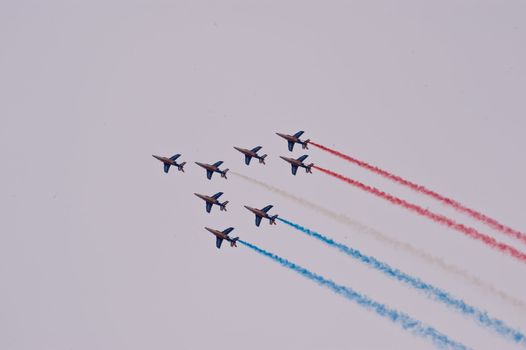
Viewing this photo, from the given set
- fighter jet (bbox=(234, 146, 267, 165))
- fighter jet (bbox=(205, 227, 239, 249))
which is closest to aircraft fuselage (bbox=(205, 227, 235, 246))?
fighter jet (bbox=(205, 227, 239, 249))

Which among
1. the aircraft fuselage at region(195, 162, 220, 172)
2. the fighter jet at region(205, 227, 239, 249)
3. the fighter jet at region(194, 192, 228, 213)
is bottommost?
→ the fighter jet at region(205, 227, 239, 249)

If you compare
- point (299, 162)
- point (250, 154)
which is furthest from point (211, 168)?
point (299, 162)

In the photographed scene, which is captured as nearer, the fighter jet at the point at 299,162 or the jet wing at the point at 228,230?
the jet wing at the point at 228,230

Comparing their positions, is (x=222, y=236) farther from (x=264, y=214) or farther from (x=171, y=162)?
(x=171, y=162)

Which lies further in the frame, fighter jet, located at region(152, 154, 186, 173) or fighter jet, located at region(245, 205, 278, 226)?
fighter jet, located at region(152, 154, 186, 173)

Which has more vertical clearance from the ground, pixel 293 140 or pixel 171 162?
pixel 293 140

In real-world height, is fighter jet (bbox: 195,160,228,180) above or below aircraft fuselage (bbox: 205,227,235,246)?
above

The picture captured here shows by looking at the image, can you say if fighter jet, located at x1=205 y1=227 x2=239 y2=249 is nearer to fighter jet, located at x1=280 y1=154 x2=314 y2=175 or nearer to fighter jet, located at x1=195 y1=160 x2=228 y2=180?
fighter jet, located at x1=195 y1=160 x2=228 y2=180

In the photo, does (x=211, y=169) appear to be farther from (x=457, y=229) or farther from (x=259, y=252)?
(x=457, y=229)

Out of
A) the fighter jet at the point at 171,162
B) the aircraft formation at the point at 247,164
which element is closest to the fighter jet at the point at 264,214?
the aircraft formation at the point at 247,164

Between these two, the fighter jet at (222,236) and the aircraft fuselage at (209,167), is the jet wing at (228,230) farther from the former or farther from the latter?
the aircraft fuselage at (209,167)

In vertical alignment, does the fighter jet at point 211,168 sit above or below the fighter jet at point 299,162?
below

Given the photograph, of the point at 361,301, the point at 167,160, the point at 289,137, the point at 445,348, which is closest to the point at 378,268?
the point at 361,301
